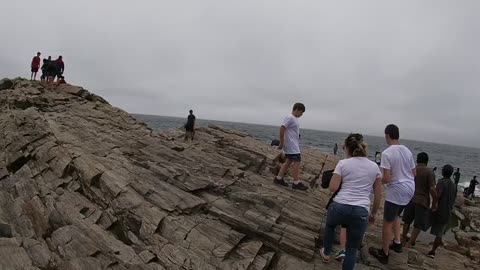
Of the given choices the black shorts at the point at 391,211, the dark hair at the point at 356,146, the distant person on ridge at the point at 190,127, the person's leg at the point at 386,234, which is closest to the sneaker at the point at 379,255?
the person's leg at the point at 386,234

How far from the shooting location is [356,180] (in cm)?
808

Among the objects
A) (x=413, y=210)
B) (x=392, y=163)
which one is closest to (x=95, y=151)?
(x=392, y=163)

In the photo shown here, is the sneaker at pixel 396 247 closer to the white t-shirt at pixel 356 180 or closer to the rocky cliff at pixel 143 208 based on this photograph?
the rocky cliff at pixel 143 208

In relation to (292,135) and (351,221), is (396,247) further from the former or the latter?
(292,135)

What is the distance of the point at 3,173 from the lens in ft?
48.3

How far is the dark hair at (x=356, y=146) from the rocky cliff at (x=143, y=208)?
10.8ft

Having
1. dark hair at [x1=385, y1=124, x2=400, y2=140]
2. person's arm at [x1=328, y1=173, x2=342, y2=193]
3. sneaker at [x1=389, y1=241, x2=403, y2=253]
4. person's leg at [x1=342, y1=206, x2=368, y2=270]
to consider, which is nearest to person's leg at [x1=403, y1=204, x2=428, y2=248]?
sneaker at [x1=389, y1=241, x2=403, y2=253]

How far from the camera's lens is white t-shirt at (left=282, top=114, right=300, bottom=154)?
41.7 ft

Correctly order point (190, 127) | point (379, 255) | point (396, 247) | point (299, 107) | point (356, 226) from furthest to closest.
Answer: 1. point (190, 127)
2. point (299, 107)
3. point (396, 247)
4. point (379, 255)
5. point (356, 226)

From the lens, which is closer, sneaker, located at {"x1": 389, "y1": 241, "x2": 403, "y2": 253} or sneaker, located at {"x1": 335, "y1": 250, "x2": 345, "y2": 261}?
sneaker, located at {"x1": 335, "y1": 250, "x2": 345, "y2": 261}

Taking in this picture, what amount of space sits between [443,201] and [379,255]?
358 centimetres

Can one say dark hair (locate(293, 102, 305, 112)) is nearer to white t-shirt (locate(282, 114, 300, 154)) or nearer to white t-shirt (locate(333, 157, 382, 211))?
white t-shirt (locate(282, 114, 300, 154))

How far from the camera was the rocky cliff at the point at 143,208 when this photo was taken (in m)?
9.54

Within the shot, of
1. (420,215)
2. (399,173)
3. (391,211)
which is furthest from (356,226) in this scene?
(420,215)
